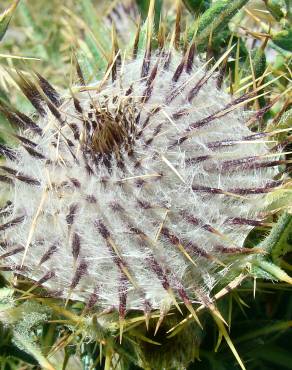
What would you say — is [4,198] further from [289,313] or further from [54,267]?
[289,313]

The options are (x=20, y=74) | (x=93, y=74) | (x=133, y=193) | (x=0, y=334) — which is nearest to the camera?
(x=133, y=193)

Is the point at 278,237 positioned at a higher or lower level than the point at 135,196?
lower

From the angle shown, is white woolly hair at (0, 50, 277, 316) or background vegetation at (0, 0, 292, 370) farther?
background vegetation at (0, 0, 292, 370)

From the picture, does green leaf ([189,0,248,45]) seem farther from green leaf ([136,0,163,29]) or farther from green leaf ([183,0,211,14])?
green leaf ([136,0,163,29])

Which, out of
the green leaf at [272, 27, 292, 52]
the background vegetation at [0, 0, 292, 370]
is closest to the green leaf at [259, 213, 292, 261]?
the background vegetation at [0, 0, 292, 370]

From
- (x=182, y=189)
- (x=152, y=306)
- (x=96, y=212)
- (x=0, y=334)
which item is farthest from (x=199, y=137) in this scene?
(x=0, y=334)

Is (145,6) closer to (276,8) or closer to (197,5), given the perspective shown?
(197,5)

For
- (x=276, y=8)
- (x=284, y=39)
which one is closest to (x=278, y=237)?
(x=284, y=39)
